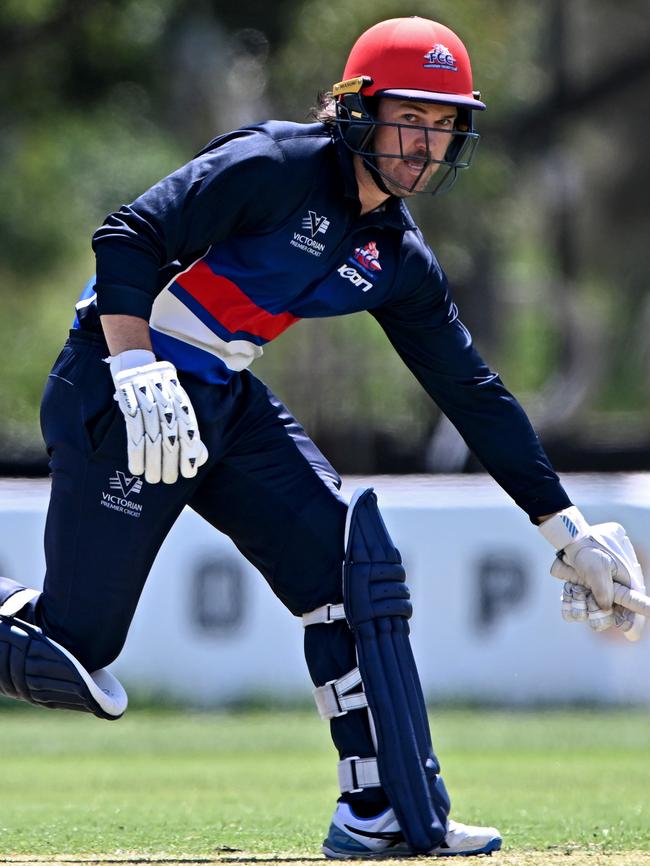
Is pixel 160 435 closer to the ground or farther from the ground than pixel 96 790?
farther from the ground

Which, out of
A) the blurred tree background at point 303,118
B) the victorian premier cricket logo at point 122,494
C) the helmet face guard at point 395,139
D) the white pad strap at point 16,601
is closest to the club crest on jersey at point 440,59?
the helmet face guard at point 395,139

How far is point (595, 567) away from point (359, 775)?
903mm

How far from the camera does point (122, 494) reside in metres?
4.61

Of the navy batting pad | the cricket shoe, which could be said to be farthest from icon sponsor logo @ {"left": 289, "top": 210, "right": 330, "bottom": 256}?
the cricket shoe

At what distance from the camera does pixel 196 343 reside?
186 inches

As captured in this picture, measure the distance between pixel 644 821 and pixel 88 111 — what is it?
13.3 meters

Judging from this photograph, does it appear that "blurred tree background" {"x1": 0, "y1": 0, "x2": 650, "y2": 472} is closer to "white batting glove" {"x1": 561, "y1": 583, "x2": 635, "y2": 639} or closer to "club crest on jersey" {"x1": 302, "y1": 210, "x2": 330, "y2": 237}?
"white batting glove" {"x1": 561, "y1": 583, "x2": 635, "y2": 639}

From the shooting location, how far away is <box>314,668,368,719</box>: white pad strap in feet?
15.7

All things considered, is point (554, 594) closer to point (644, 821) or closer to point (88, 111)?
point (644, 821)

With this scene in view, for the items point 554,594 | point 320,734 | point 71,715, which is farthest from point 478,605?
point 71,715

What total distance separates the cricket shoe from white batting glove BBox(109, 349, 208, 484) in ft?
3.54

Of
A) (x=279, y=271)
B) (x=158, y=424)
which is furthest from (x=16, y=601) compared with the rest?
(x=279, y=271)

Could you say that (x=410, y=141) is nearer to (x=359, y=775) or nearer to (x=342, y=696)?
(x=342, y=696)

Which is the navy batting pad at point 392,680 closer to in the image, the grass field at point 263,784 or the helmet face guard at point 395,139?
the grass field at point 263,784
